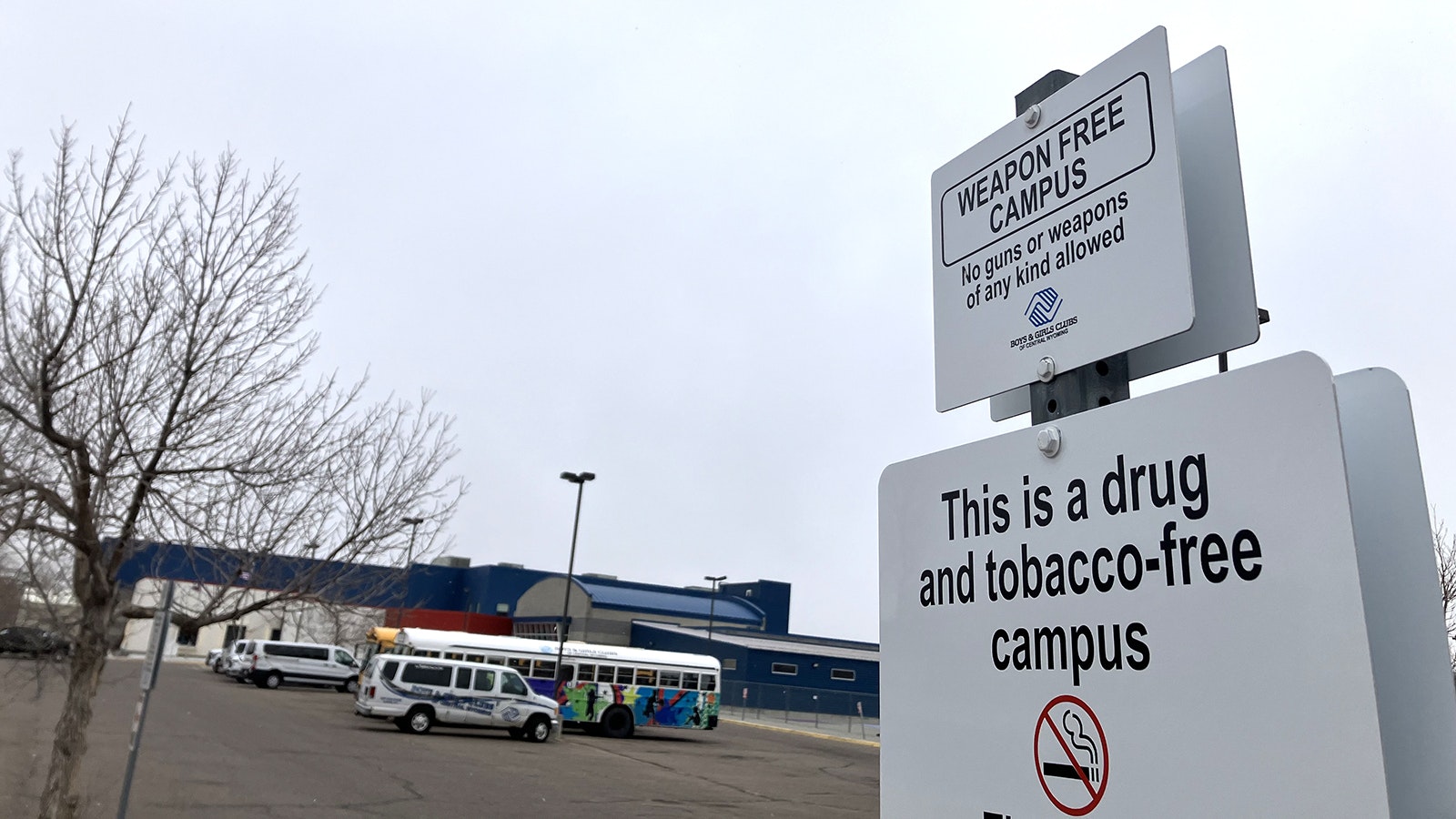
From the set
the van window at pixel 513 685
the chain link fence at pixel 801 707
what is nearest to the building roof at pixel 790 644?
the chain link fence at pixel 801 707

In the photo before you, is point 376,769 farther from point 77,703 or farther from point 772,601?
point 772,601

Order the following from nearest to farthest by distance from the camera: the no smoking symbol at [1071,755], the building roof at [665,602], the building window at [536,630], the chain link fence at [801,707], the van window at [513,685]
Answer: the no smoking symbol at [1071,755]
the van window at [513,685]
the chain link fence at [801,707]
the building window at [536,630]
the building roof at [665,602]

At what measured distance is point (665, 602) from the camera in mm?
62250

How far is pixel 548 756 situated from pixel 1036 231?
862 inches

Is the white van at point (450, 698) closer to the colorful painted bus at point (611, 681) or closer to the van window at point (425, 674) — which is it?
the van window at point (425, 674)

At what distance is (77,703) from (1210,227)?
27.3 feet

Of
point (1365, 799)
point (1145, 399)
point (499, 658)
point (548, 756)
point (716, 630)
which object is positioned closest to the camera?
point (1365, 799)

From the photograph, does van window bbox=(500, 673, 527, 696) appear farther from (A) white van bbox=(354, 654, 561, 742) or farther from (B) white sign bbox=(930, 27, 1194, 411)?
(B) white sign bbox=(930, 27, 1194, 411)

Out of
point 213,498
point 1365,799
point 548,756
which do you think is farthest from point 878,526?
point 548,756

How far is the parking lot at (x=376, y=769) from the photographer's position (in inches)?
490

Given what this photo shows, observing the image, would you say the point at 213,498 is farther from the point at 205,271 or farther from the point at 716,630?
the point at 716,630

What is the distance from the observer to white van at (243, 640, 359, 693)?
1533 inches

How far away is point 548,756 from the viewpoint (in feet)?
70.2

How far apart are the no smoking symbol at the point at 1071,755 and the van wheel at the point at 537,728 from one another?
25460 millimetres
